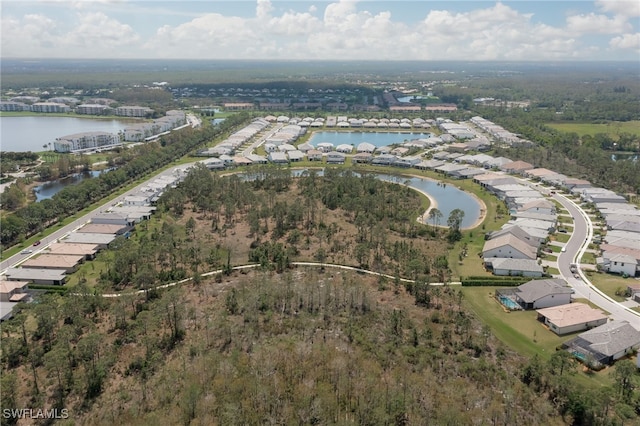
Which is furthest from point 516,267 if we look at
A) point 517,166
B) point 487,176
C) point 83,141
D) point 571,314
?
point 83,141

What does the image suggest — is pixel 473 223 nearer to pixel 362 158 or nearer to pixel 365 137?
pixel 362 158

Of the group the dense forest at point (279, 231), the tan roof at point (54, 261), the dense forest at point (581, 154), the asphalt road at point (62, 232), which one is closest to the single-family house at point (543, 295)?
the dense forest at point (279, 231)

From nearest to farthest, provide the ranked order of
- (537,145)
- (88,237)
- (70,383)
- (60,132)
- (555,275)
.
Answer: (70,383) < (555,275) < (88,237) < (537,145) < (60,132)

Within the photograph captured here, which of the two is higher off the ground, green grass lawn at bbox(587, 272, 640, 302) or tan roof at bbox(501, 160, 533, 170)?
tan roof at bbox(501, 160, 533, 170)

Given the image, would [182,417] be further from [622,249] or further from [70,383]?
[622,249]

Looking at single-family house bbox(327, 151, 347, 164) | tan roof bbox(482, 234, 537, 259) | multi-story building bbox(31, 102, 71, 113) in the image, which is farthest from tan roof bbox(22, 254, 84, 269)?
multi-story building bbox(31, 102, 71, 113)

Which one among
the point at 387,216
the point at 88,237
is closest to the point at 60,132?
the point at 88,237

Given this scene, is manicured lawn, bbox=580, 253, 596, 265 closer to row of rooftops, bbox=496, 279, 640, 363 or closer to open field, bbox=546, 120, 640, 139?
row of rooftops, bbox=496, 279, 640, 363
